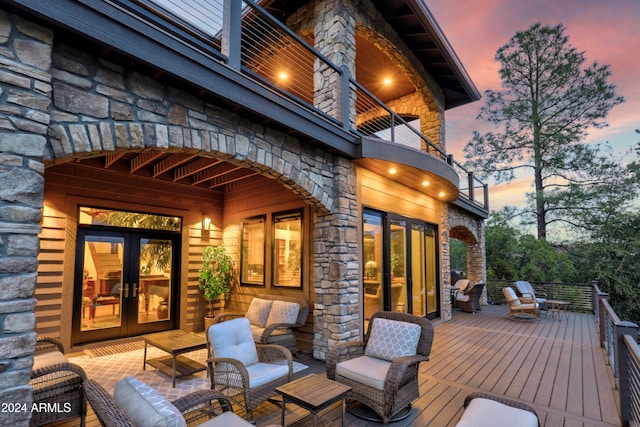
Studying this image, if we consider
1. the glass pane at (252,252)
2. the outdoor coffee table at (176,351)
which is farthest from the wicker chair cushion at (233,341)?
the glass pane at (252,252)

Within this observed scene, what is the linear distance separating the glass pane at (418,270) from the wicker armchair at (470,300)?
2987mm

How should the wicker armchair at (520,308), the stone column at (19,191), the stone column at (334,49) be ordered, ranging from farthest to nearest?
the wicker armchair at (520,308), the stone column at (334,49), the stone column at (19,191)

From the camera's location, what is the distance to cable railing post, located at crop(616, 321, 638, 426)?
10.2 ft

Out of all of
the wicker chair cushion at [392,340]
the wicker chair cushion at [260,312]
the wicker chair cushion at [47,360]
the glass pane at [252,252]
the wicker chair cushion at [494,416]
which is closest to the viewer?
the wicker chair cushion at [494,416]

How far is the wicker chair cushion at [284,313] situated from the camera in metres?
5.20

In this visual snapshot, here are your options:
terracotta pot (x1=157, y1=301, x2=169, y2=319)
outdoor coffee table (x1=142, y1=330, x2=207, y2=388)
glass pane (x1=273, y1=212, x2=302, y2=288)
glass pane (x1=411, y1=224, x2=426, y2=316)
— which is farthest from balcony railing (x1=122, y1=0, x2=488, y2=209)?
terracotta pot (x1=157, y1=301, x2=169, y2=319)

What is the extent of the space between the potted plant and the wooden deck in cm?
271

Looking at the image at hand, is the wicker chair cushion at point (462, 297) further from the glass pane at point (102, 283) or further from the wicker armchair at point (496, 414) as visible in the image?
the glass pane at point (102, 283)

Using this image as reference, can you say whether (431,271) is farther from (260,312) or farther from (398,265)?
(260,312)

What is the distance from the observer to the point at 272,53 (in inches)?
267

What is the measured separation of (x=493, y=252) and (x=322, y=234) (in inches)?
442

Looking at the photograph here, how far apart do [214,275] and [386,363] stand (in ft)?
14.5

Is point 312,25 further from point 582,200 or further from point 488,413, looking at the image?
point 582,200

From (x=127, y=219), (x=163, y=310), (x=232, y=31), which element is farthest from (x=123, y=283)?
(x=232, y=31)
